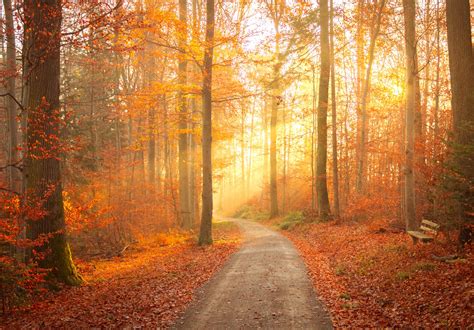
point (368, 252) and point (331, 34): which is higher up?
point (331, 34)

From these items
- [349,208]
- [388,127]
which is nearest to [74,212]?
[349,208]

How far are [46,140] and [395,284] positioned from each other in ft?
28.4

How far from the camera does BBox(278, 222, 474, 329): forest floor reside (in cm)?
613

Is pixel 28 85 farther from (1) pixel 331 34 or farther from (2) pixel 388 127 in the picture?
(2) pixel 388 127

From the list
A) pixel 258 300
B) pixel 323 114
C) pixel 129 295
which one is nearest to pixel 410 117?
pixel 258 300

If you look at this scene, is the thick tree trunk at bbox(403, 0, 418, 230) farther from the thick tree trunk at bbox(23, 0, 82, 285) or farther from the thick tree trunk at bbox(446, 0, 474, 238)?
the thick tree trunk at bbox(23, 0, 82, 285)

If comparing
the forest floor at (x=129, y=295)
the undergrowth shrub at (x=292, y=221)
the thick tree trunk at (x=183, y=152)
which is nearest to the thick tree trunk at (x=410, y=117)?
the forest floor at (x=129, y=295)

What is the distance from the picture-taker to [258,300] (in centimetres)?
782

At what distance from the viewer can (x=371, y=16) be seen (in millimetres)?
18625

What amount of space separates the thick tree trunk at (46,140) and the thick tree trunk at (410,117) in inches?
399

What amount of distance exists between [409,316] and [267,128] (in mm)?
32981

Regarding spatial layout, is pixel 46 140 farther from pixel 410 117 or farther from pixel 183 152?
pixel 183 152

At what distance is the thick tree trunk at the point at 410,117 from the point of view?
11.6 metres

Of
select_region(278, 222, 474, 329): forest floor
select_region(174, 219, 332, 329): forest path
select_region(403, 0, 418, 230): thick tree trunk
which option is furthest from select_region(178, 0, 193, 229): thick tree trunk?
select_region(403, 0, 418, 230): thick tree trunk
